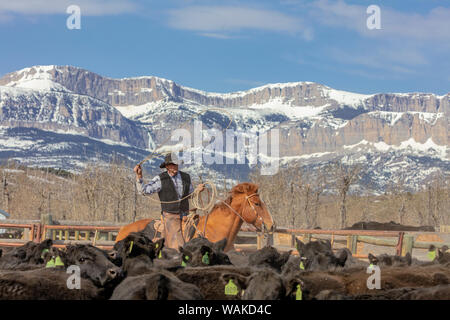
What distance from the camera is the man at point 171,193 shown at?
13.0 meters

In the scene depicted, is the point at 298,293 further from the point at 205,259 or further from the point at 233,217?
the point at 233,217

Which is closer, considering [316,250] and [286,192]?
[316,250]

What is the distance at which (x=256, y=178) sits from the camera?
4859cm

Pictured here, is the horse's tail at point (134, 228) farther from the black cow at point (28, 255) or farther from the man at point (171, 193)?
the black cow at point (28, 255)

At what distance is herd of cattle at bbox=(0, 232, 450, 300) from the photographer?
21.9 feet

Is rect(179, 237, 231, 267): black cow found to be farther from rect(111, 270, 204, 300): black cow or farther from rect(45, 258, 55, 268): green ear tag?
rect(111, 270, 204, 300): black cow

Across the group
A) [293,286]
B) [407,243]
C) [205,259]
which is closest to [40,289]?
[293,286]

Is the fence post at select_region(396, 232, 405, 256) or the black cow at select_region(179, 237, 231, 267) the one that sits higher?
the black cow at select_region(179, 237, 231, 267)

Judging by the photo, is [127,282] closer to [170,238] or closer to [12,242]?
[170,238]

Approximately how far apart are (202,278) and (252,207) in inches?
217

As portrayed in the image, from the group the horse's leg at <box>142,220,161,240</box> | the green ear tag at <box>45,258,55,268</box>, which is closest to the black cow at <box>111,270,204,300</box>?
the green ear tag at <box>45,258,55,268</box>
